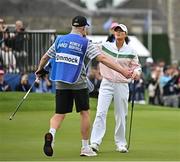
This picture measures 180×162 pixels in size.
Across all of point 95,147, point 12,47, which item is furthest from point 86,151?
point 12,47

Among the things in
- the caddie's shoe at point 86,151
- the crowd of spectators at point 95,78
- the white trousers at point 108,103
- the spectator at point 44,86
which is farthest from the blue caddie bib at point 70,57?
the spectator at point 44,86

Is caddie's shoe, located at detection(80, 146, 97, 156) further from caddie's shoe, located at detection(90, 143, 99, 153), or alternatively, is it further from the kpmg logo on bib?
the kpmg logo on bib

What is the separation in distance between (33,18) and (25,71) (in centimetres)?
5468

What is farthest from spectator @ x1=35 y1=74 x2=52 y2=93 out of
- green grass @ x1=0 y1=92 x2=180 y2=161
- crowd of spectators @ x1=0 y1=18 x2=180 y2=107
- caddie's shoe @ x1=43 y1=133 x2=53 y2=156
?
caddie's shoe @ x1=43 y1=133 x2=53 y2=156

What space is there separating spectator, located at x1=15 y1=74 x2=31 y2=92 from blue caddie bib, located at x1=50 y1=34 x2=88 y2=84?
40.8 feet

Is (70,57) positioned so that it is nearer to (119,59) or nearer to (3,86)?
(119,59)

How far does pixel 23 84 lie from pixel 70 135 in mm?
9332

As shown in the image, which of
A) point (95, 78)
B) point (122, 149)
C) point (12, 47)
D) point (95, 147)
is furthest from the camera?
point (95, 78)

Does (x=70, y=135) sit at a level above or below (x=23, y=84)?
below

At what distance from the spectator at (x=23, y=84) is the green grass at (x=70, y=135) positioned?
2.36 metres

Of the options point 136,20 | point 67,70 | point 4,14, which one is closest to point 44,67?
point 67,70

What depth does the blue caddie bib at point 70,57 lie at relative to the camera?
12797mm

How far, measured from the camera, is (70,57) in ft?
42.0

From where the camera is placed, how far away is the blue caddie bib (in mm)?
12797
